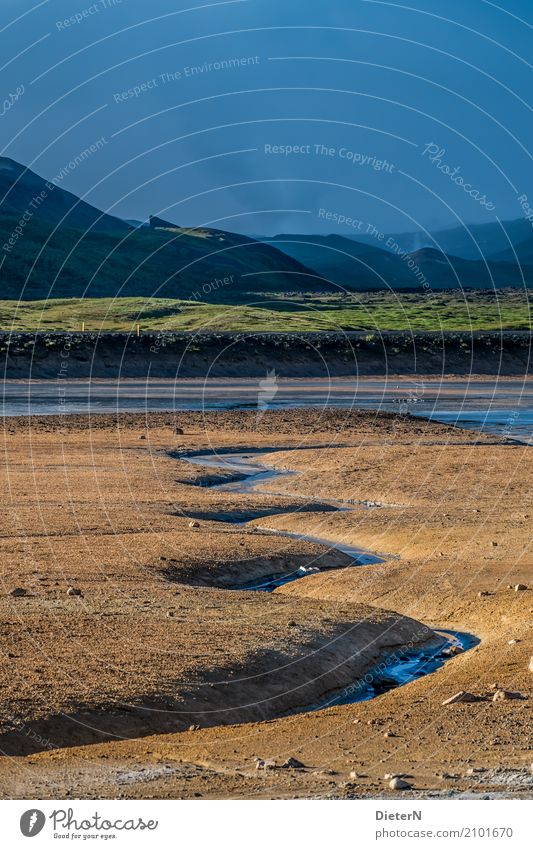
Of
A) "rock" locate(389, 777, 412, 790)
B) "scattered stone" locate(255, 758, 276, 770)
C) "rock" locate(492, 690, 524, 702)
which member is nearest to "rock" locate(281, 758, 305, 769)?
"scattered stone" locate(255, 758, 276, 770)

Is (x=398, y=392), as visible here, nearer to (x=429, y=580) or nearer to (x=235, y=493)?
(x=235, y=493)

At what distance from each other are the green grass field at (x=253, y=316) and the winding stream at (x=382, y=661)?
58.8 m

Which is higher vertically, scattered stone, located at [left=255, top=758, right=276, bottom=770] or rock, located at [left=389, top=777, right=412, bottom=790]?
rock, located at [left=389, top=777, right=412, bottom=790]

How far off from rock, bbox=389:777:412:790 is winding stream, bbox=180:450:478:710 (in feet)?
15.1

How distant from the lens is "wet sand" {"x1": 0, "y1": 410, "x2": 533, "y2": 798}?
41.4 feet

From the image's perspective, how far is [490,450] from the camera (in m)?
43.4

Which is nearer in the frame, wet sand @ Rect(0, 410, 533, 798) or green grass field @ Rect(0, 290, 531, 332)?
wet sand @ Rect(0, 410, 533, 798)

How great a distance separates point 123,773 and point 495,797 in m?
3.56

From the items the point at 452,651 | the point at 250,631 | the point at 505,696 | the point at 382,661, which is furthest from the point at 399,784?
the point at 452,651

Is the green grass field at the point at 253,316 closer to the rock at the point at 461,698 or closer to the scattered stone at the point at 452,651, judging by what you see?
the scattered stone at the point at 452,651

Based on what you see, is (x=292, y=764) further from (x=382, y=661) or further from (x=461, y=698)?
(x=382, y=661)

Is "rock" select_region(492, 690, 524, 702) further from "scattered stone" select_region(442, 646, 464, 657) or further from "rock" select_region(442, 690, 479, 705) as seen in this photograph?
"scattered stone" select_region(442, 646, 464, 657)

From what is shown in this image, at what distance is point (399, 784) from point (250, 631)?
Answer: 23.3ft

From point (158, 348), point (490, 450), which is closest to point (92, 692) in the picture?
point (490, 450)
